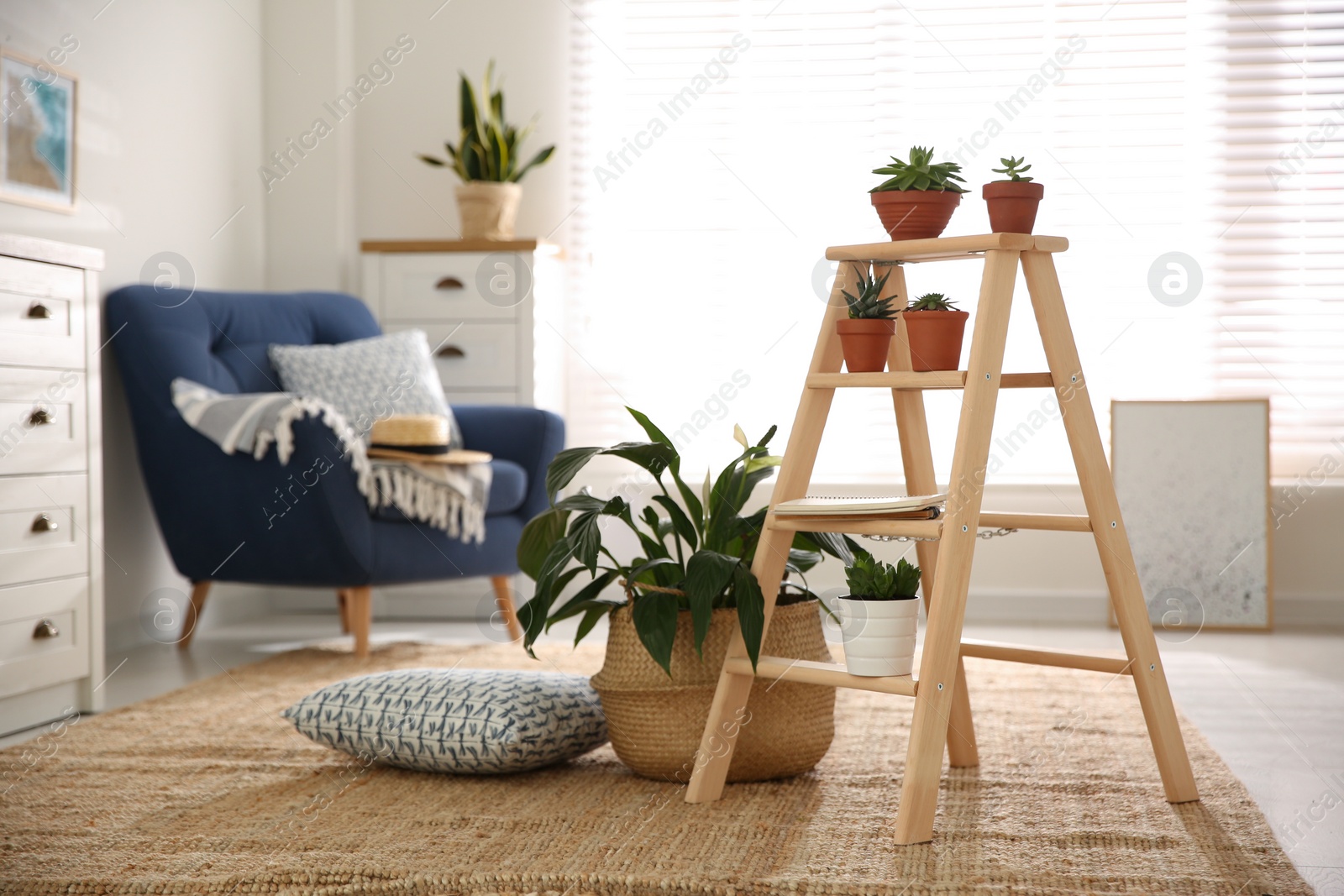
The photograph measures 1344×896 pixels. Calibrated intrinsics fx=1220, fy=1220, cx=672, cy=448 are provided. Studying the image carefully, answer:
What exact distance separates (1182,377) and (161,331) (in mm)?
2951

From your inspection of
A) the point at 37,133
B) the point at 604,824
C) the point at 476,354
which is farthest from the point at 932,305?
the point at 476,354

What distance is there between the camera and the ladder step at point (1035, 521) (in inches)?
67.2

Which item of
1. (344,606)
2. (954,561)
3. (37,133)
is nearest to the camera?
(954,561)

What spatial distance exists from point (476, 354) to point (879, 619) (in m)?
2.40

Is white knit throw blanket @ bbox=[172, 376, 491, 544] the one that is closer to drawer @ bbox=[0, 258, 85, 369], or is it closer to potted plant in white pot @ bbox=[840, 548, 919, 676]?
drawer @ bbox=[0, 258, 85, 369]

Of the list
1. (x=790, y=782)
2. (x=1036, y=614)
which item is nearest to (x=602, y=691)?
(x=790, y=782)

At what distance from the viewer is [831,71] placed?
3.97 metres

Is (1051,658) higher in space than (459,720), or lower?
higher

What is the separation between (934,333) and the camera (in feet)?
5.46

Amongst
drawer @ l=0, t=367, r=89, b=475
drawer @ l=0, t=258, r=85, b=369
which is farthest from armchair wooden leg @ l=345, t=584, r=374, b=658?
drawer @ l=0, t=258, r=85, b=369

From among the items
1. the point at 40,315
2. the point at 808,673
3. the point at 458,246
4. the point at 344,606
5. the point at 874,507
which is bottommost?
the point at 344,606

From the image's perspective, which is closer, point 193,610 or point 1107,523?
point 1107,523

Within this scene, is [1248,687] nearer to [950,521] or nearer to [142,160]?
[950,521]

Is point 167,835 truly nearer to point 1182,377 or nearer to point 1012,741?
point 1012,741
